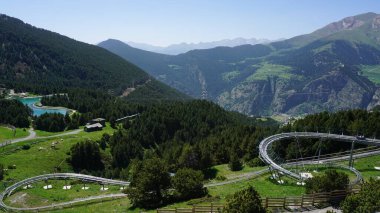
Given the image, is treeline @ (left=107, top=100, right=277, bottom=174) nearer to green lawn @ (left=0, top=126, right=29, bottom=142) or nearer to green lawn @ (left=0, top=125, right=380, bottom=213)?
green lawn @ (left=0, top=125, right=380, bottom=213)

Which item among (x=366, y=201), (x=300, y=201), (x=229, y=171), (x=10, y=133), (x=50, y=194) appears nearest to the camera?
(x=366, y=201)

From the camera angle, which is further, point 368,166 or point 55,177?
point 55,177

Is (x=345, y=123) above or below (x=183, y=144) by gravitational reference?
above

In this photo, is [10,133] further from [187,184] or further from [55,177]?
[187,184]

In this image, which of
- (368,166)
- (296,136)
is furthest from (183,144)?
(368,166)

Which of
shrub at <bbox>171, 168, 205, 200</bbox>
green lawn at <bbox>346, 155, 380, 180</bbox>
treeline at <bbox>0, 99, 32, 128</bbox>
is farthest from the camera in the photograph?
treeline at <bbox>0, 99, 32, 128</bbox>

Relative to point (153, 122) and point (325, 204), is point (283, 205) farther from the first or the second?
point (153, 122)

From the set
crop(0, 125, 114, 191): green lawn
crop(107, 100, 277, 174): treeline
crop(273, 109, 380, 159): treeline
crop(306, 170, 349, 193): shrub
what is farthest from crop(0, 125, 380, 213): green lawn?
crop(273, 109, 380, 159): treeline
